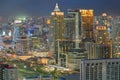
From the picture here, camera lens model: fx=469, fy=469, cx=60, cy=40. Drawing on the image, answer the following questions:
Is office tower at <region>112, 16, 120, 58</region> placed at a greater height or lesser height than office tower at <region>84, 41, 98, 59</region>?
greater

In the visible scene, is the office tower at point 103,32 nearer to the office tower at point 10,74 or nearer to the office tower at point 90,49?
the office tower at point 90,49

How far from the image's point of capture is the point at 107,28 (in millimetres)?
9945

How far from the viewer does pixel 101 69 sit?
586 cm

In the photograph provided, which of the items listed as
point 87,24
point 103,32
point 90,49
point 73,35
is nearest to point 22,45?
point 73,35

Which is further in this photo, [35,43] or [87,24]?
[35,43]

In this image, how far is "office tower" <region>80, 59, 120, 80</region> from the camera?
5.82m

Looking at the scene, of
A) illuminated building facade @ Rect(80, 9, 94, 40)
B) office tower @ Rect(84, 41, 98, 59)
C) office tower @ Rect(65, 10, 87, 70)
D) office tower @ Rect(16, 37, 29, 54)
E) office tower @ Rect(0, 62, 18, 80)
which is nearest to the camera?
office tower @ Rect(0, 62, 18, 80)

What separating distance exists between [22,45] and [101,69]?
483 cm

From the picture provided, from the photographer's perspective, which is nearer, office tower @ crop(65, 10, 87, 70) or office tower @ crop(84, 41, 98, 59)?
office tower @ crop(84, 41, 98, 59)

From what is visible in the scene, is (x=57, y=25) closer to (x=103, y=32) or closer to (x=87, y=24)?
(x=87, y=24)

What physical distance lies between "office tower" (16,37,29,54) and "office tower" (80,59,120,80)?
4369 millimetres

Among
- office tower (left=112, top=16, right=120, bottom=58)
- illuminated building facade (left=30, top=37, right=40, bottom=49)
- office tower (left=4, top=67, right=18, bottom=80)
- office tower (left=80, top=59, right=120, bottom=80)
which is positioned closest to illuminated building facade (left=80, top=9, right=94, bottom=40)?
office tower (left=112, top=16, right=120, bottom=58)

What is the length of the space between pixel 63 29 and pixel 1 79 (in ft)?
14.1

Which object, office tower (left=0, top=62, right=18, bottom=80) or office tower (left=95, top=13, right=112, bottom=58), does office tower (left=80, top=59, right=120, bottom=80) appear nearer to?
office tower (left=0, top=62, right=18, bottom=80)
